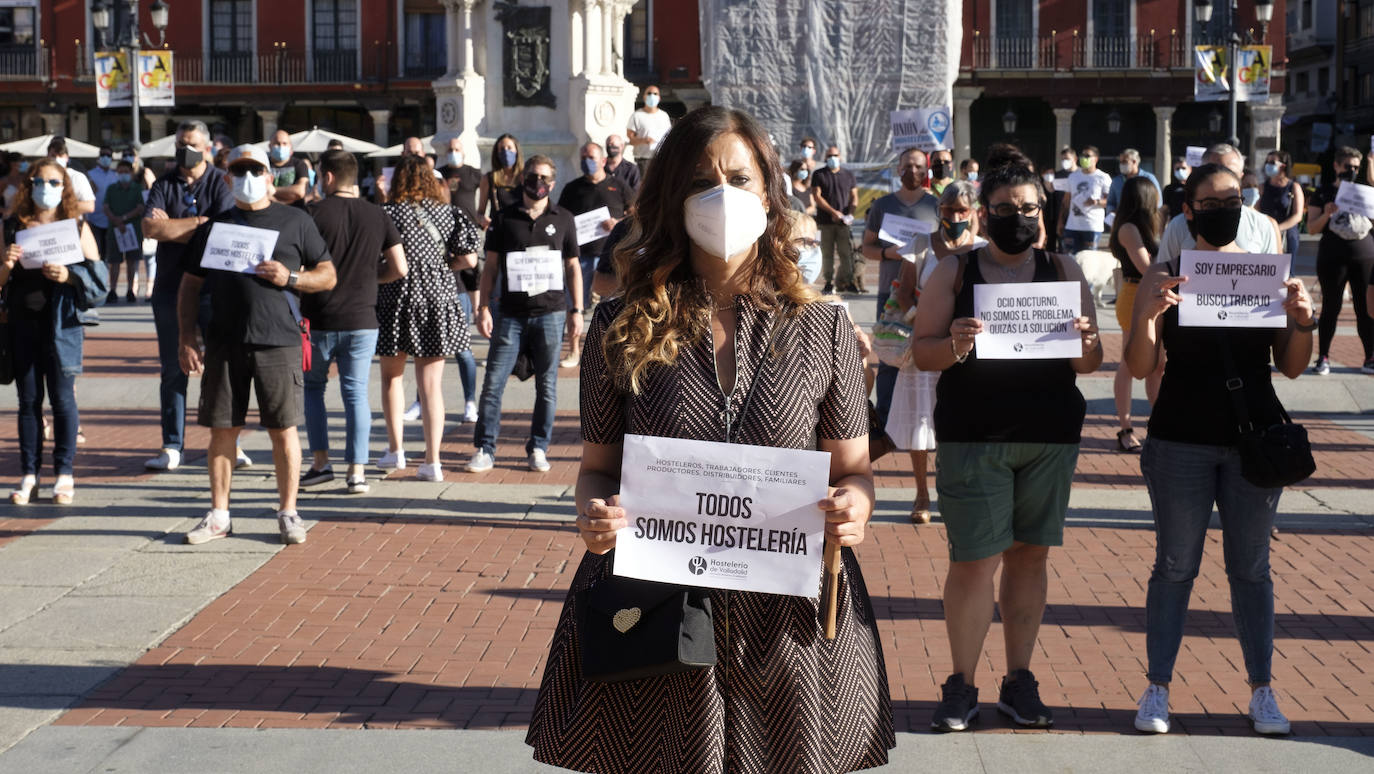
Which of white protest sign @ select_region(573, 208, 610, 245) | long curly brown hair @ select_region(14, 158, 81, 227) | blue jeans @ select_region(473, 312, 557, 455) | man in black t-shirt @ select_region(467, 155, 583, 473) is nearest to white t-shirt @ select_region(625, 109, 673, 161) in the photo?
white protest sign @ select_region(573, 208, 610, 245)

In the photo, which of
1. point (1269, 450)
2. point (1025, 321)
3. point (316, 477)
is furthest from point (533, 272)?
point (1269, 450)

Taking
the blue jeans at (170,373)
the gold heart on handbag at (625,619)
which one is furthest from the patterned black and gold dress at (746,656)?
the blue jeans at (170,373)

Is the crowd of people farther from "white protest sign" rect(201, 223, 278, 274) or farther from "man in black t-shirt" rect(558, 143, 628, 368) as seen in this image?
"man in black t-shirt" rect(558, 143, 628, 368)

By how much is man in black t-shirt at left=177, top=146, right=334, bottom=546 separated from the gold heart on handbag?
183 inches

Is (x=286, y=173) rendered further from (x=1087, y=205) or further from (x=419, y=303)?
(x=1087, y=205)

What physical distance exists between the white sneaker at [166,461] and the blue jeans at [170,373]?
49mm

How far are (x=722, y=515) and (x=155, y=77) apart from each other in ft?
80.5

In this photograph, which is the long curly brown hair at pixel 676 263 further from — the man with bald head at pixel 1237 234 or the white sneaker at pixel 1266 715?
the white sneaker at pixel 1266 715

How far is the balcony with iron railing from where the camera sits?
47.2 metres

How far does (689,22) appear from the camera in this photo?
47062mm

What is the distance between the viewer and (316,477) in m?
9.00

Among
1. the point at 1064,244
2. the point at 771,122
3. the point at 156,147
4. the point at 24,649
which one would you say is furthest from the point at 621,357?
the point at 156,147

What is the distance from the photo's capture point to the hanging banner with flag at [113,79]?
26359mm

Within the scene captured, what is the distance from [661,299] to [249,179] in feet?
15.3
